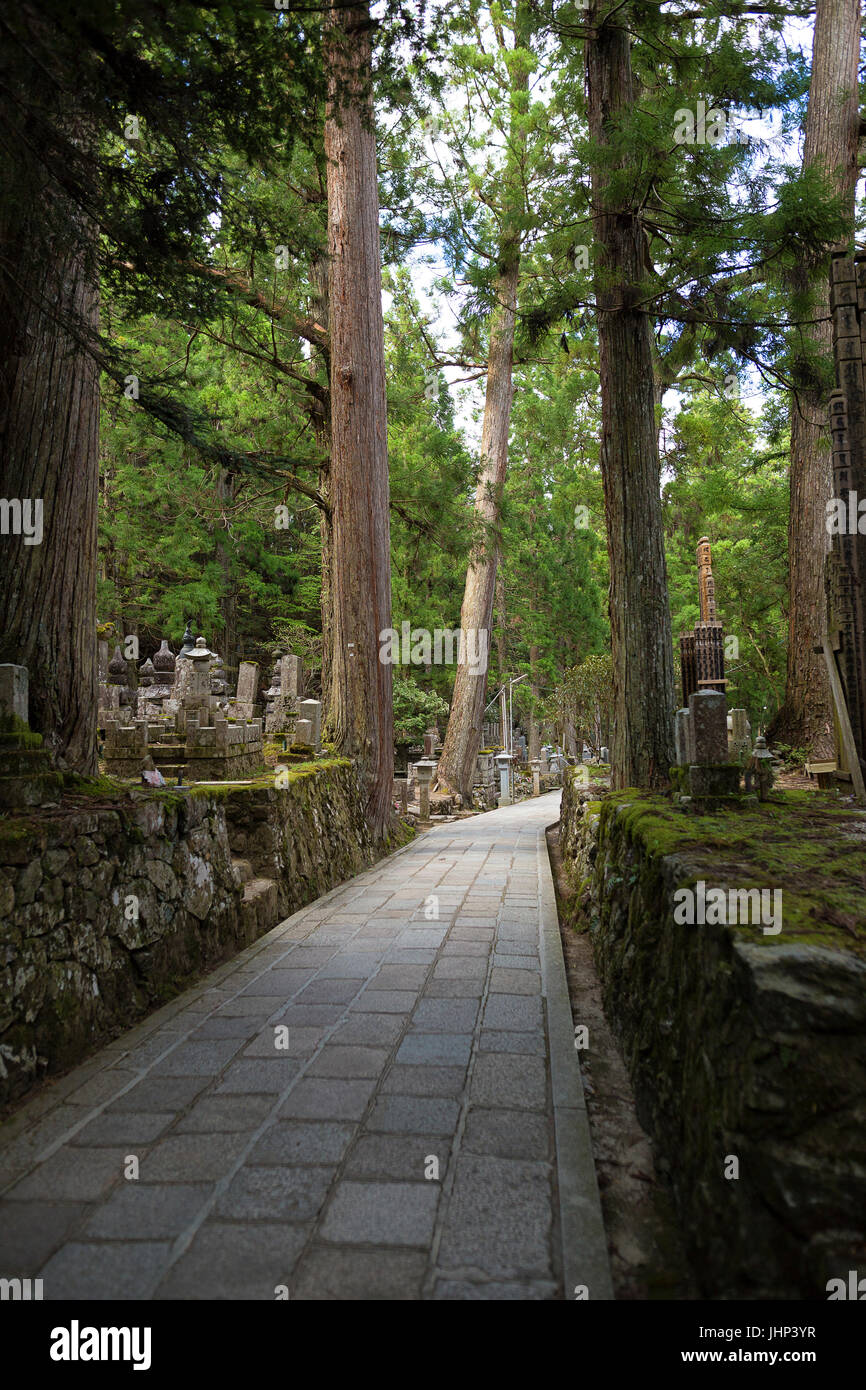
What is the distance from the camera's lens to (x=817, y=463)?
10.3 m

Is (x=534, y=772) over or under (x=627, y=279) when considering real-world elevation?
A: under

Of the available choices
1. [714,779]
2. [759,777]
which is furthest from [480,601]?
[714,779]

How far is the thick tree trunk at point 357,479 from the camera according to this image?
31.9ft

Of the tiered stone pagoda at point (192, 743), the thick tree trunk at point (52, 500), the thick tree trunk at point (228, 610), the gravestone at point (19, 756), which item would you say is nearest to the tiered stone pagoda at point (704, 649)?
the thick tree trunk at point (52, 500)

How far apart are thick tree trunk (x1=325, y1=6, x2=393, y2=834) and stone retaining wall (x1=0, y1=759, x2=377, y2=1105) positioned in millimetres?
3649

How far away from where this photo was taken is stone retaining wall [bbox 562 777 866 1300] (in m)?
1.60

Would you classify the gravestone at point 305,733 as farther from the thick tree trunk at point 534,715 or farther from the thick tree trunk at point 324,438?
the thick tree trunk at point 534,715

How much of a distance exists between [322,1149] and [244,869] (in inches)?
140

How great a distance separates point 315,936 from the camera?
217 inches

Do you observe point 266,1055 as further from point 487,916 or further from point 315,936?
point 487,916

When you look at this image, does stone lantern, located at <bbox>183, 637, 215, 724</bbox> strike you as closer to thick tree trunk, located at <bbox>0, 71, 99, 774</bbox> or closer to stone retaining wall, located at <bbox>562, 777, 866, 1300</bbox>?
thick tree trunk, located at <bbox>0, 71, 99, 774</bbox>

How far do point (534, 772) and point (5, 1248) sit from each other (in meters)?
26.4
